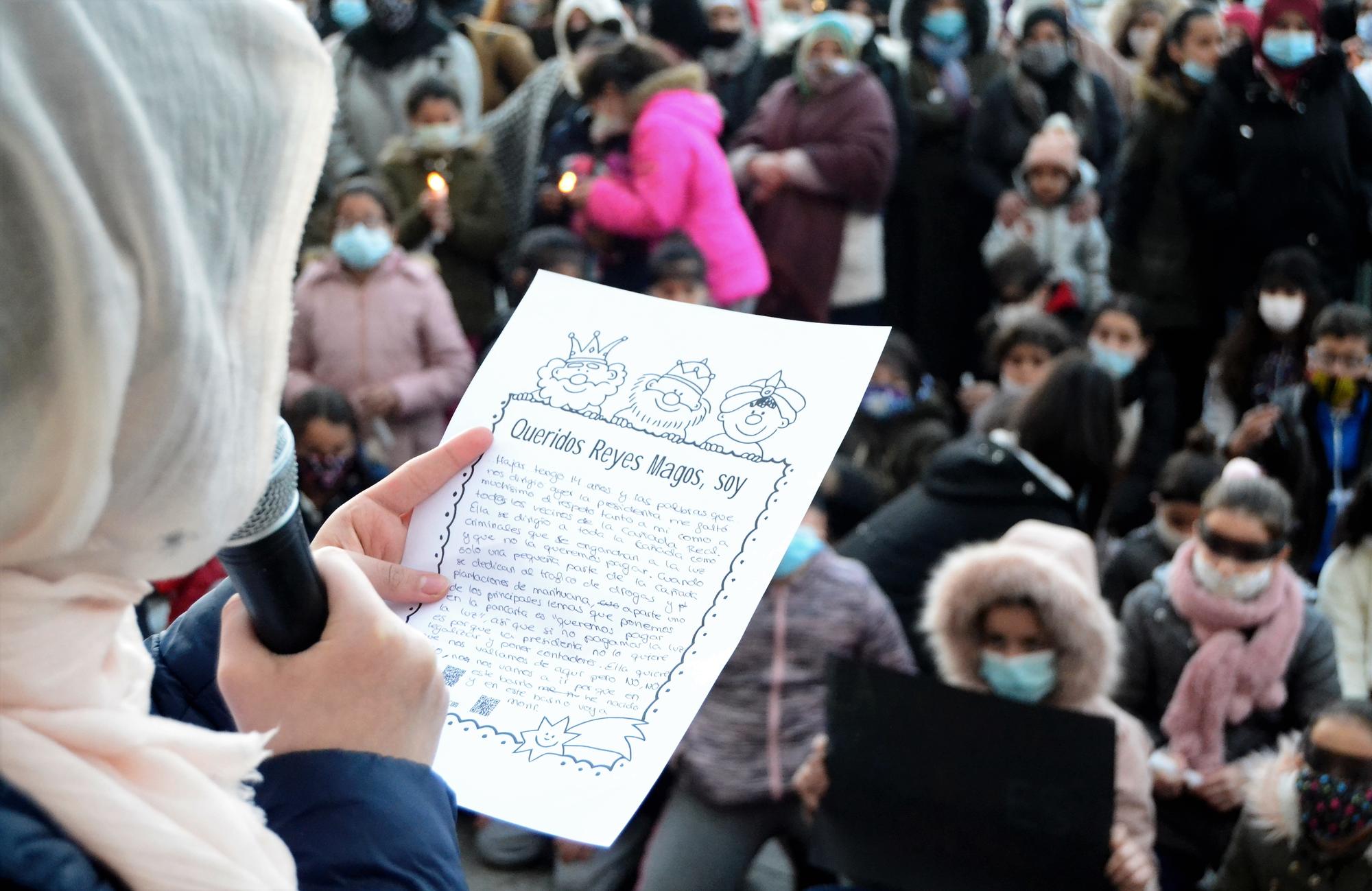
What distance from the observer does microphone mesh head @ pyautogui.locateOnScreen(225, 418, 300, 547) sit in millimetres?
901

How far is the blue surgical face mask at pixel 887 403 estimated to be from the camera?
16.5 ft

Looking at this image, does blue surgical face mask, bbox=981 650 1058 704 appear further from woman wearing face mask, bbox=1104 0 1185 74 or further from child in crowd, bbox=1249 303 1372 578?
woman wearing face mask, bbox=1104 0 1185 74

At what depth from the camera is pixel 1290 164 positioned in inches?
210

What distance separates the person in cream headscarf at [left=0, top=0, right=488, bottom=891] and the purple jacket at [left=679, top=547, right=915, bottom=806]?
2.54 m

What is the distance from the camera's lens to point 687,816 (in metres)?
3.61

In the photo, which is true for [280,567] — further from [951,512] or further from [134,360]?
[951,512]

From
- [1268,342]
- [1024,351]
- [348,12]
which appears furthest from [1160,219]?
[348,12]

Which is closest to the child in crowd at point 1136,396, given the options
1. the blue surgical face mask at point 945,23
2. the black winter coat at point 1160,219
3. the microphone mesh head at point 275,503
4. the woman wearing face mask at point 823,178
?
the black winter coat at point 1160,219

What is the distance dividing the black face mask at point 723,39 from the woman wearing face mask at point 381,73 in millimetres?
986

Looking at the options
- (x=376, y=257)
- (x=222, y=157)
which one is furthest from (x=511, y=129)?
(x=222, y=157)

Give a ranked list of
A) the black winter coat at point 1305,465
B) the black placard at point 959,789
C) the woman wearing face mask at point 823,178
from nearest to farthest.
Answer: the black placard at point 959,789 < the black winter coat at point 1305,465 < the woman wearing face mask at point 823,178

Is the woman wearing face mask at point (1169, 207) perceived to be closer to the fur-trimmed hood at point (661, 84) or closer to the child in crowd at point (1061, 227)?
the child in crowd at point (1061, 227)

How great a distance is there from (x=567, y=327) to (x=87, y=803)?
69cm

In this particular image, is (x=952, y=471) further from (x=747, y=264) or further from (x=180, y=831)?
(x=180, y=831)
